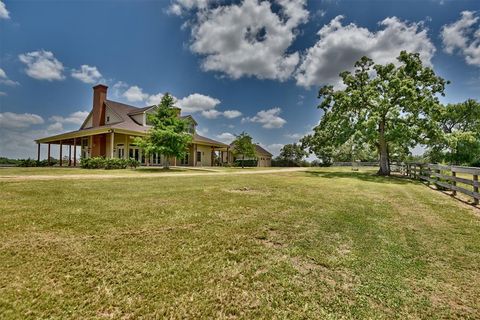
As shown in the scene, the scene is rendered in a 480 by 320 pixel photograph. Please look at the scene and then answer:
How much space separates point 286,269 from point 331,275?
0.57m

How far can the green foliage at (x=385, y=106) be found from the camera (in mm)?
16984

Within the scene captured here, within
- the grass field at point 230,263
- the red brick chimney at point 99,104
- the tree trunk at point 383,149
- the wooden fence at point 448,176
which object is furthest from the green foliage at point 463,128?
the red brick chimney at point 99,104

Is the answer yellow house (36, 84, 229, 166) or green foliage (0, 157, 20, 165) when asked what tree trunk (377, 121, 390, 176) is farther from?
green foliage (0, 157, 20, 165)

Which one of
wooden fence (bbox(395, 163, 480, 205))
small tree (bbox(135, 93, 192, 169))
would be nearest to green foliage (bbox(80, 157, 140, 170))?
small tree (bbox(135, 93, 192, 169))

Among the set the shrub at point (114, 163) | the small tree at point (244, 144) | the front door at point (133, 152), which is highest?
the small tree at point (244, 144)

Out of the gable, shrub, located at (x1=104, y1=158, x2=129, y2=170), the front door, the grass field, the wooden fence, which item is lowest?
the grass field

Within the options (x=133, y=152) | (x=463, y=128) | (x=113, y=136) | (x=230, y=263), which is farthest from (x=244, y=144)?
(x=463, y=128)

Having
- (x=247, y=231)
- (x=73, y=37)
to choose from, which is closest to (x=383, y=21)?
(x=247, y=231)

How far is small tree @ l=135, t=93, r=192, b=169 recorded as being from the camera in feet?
65.2

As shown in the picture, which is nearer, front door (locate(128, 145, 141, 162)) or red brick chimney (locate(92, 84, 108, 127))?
front door (locate(128, 145, 141, 162))

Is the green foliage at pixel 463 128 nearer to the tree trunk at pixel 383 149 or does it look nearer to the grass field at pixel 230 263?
the tree trunk at pixel 383 149

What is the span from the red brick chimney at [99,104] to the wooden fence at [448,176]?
31095mm

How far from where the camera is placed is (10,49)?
19.4 meters

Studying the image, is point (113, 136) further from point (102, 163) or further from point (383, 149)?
point (383, 149)
